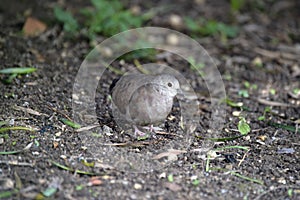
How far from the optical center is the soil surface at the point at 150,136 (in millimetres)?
3148

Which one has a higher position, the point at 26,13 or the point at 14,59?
the point at 26,13

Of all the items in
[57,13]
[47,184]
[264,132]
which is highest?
[57,13]

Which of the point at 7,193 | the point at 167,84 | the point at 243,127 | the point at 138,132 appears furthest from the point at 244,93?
the point at 7,193

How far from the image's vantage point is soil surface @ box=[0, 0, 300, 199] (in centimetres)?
315

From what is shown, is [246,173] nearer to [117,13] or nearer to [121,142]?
[121,142]

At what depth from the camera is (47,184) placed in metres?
3.05

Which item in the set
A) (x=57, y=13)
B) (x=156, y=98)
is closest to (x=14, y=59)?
(x=57, y=13)

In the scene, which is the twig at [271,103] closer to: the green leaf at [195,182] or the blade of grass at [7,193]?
the green leaf at [195,182]

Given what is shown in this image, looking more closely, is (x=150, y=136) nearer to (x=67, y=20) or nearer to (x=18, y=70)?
(x=18, y=70)

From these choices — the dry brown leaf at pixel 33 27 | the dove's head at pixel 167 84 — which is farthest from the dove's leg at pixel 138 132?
the dry brown leaf at pixel 33 27

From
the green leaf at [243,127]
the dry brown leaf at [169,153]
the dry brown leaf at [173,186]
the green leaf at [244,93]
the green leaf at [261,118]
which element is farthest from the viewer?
the green leaf at [244,93]

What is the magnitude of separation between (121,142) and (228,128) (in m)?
0.90

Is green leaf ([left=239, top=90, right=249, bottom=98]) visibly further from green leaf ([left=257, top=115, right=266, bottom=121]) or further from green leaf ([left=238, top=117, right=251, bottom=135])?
green leaf ([left=238, top=117, right=251, bottom=135])

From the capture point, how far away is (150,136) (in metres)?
3.69
